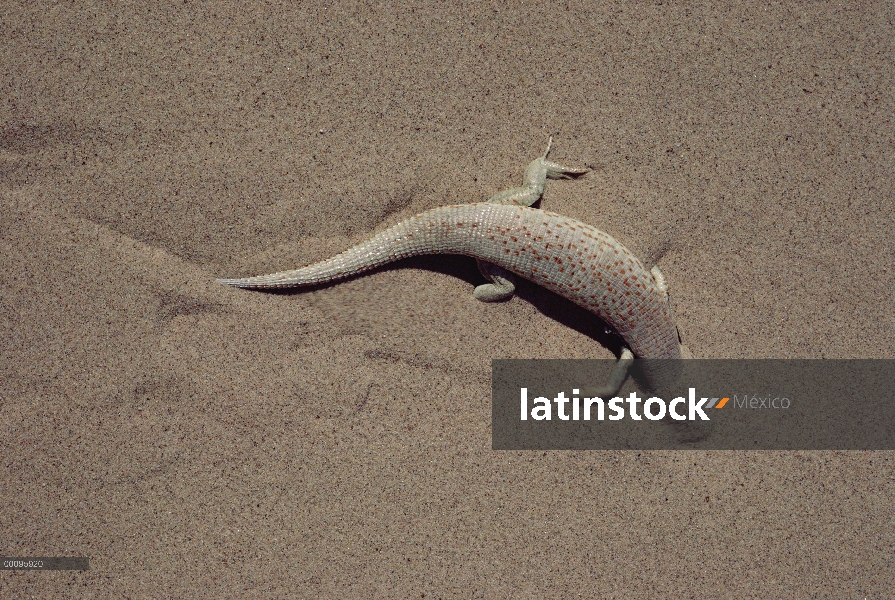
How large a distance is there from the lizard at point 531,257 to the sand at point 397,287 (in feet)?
0.50

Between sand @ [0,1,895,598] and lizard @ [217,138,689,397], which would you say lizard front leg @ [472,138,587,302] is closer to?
lizard @ [217,138,689,397]

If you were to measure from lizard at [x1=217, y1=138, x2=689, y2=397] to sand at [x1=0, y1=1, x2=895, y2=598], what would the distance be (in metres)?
0.15

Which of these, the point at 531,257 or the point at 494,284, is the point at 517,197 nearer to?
the point at 531,257

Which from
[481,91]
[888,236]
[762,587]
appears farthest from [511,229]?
[762,587]

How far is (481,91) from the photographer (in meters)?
3.36

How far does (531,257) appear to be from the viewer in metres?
3.14

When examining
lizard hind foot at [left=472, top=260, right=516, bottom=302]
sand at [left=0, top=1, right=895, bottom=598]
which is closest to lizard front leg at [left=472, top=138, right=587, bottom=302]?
lizard hind foot at [left=472, top=260, right=516, bottom=302]

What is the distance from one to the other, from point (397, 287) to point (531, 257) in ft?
3.21

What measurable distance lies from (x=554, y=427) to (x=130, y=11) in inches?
167

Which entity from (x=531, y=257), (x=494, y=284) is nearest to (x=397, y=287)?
(x=494, y=284)

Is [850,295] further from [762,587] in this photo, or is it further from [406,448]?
[406,448]

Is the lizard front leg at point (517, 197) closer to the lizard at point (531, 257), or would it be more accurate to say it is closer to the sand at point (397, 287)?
the lizard at point (531, 257)

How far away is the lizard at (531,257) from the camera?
3131 millimetres

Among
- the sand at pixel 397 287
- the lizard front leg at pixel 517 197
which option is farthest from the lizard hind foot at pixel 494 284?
the sand at pixel 397 287
